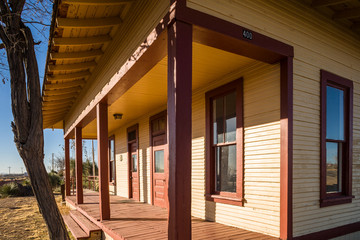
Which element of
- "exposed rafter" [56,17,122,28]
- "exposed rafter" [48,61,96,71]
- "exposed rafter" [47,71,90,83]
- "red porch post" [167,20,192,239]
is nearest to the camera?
"red porch post" [167,20,192,239]

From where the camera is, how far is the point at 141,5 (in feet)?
11.7

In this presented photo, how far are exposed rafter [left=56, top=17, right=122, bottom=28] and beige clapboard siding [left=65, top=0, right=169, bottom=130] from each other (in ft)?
0.66

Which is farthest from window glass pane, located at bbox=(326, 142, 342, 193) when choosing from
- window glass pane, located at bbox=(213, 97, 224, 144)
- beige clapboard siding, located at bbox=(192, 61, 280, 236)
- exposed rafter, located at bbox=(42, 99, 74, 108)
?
exposed rafter, located at bbox=(42, 99, 74, 108)

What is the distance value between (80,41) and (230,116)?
295 cm

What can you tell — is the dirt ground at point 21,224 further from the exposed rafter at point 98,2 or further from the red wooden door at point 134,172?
the exposed rafter at point 98,2

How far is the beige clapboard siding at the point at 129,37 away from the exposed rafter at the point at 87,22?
20cm

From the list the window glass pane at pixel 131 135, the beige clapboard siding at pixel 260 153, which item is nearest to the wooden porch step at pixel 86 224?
the beige clapboard siding at pixel 260 153

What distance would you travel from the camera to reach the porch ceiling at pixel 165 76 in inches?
152

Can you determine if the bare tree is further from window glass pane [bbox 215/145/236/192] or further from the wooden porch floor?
window glass pane [bbox 215/145/236/192]

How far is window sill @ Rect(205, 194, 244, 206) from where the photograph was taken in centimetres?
424

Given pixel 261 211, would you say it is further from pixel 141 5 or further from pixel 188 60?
pixel 141 5

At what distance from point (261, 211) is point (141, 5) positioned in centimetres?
350

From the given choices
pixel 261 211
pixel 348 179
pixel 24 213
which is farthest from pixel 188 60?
pixel 24 213

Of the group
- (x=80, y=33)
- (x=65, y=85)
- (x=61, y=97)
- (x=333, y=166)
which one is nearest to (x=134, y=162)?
(x=61, y=97)
